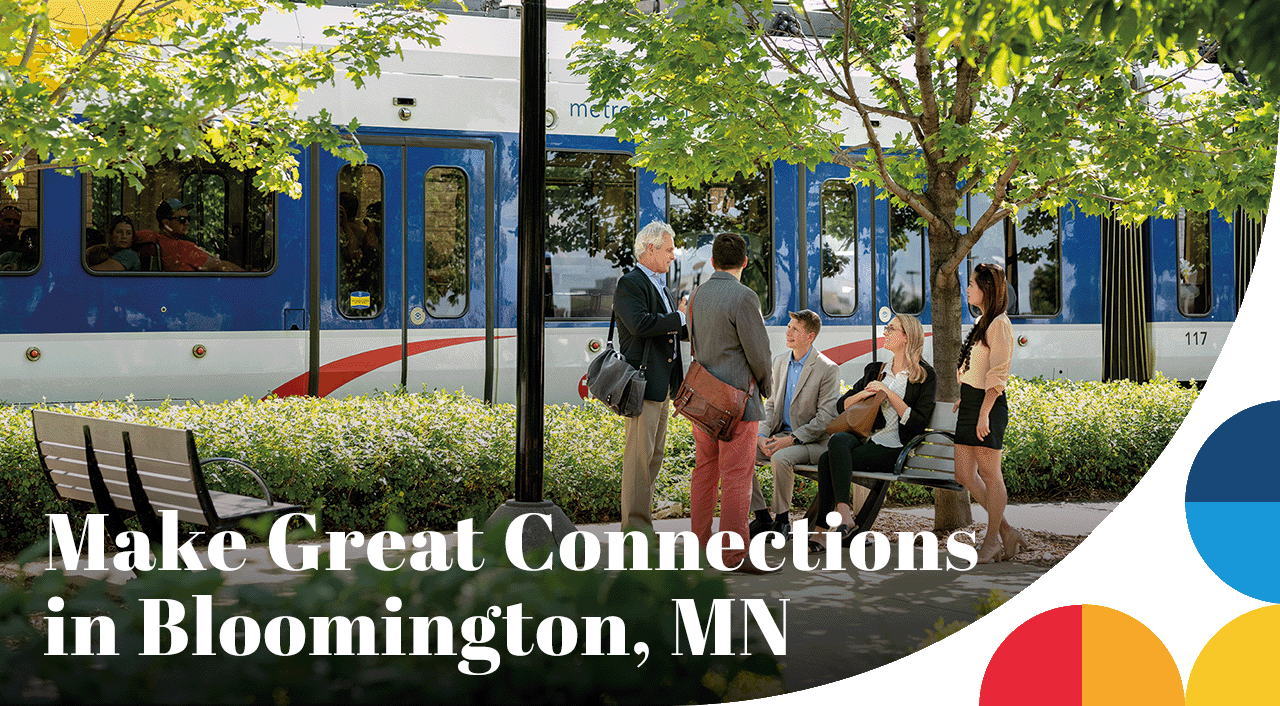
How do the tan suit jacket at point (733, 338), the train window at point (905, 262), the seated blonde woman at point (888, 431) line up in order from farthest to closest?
1. the train window at point (905, 262)
2. the seated blonde woman at point (888, 431)
3. the tan suit jacket at point (733, 338)

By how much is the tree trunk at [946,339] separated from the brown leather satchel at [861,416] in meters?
0.70

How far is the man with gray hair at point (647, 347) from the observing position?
5.77m

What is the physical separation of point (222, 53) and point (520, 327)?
2162mm

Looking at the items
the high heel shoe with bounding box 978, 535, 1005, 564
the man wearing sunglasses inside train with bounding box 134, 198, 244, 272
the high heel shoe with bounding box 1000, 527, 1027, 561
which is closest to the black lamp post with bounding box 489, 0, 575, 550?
the high heel shoe with bounding box 978, 535, 1005, 564

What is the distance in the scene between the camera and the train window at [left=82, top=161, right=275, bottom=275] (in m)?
9.05

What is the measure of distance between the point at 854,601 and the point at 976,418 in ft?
4.92

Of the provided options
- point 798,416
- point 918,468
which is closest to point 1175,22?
point 918,468

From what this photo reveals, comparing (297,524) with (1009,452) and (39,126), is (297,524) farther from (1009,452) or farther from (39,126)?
(1009,452)

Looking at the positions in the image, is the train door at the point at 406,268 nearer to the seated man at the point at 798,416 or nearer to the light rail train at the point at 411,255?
the light rail train at the point at 411,255

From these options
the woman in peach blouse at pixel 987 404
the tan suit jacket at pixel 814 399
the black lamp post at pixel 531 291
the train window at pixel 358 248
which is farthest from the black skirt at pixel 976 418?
the train window at pixel 358 248

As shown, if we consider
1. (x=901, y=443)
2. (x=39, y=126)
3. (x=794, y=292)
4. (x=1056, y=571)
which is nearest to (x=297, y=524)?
(x=39, y=126)

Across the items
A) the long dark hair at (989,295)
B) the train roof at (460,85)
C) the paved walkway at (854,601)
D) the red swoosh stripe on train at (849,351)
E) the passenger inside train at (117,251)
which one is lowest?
the paved walkway at (854,601)

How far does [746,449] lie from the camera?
5582 millimetres

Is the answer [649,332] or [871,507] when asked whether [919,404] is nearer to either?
[871,507]
